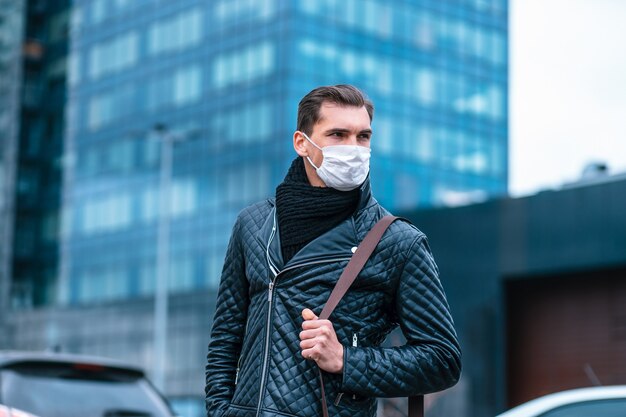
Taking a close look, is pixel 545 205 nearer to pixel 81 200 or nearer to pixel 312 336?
pixel 312 336

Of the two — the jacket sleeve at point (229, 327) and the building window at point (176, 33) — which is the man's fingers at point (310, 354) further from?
the building window at point (176, 33)

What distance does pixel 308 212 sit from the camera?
3385 millimetres

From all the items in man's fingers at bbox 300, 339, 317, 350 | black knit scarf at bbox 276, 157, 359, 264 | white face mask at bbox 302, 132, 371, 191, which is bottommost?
man's fingers at bbox 300, 339, 317, 350

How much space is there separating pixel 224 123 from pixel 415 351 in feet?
179

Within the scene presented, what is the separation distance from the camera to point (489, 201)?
29.2m

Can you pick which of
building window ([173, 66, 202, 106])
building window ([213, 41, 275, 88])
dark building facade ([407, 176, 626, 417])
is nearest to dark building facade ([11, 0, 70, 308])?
building window ([173, 66, 202, 106])

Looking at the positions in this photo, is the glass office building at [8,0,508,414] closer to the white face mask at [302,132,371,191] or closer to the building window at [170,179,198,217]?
the building window at [170,179,198,217]

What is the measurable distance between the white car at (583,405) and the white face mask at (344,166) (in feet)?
11.4

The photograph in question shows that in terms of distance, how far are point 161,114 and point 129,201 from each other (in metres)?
4.65

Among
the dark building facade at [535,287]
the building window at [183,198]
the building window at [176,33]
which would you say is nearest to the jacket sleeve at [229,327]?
the dark building facade at [535,287]

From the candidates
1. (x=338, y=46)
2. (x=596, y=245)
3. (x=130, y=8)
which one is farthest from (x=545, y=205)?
(x=130, y=8)

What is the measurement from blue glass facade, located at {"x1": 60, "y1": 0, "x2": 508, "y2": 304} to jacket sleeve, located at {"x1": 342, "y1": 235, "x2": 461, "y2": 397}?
1959 inches

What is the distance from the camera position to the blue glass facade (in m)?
54.9

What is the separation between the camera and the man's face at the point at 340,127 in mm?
3391
